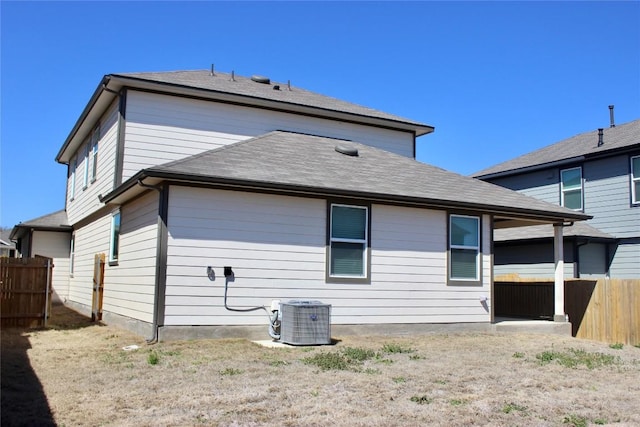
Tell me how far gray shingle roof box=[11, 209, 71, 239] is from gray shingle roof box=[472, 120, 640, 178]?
52.9 ft

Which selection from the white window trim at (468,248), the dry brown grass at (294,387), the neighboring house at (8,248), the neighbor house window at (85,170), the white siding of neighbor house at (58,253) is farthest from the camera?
the neighboring house at (8,248)

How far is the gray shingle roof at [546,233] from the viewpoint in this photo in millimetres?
18188

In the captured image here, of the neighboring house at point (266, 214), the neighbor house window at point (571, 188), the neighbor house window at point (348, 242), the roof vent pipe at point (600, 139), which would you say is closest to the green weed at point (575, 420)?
the neighboring house at point (266, 214)

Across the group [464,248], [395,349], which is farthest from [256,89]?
[395,349]

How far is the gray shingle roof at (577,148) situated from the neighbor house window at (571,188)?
1.96ft

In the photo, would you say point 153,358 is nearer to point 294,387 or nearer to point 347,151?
point 294,387

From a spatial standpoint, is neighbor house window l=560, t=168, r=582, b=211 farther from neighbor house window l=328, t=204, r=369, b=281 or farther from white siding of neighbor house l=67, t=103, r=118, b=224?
white siding of neighbor house l=67, t=103, r=118, b=224

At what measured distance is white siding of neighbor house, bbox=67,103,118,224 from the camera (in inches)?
572

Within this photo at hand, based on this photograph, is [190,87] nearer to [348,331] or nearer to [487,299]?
[348,331]

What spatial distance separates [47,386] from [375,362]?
4.53 metres

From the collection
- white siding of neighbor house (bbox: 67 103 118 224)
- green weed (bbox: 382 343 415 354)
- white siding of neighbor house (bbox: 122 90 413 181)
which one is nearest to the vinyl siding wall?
white siding of neighbor house (bbox: 122 90 413 181)

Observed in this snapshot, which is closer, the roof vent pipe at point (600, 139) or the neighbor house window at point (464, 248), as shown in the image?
the neighbor house window at point (464, 248)

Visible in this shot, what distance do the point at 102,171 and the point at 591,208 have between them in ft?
49.3

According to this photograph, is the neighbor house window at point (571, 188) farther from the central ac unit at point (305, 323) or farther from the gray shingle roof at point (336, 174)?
the central ac unit at point (305, 323)
